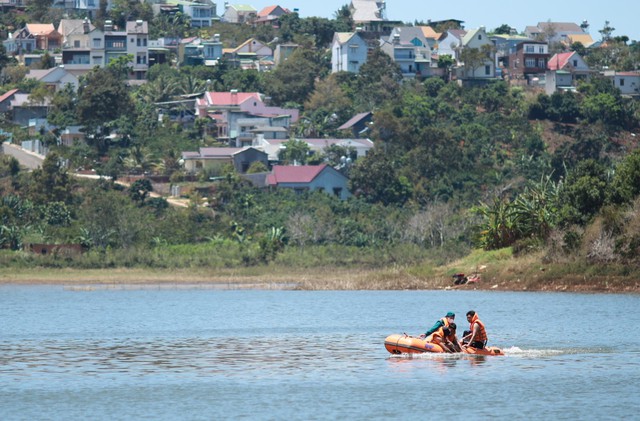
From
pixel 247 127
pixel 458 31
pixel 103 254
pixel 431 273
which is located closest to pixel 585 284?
pixel 431 273

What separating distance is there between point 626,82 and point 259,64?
4760 centimetres

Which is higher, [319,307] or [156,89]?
[156,89]

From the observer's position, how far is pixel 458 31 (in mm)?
194875

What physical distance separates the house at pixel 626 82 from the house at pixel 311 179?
52.7 m

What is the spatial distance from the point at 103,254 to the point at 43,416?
65731 millimetres

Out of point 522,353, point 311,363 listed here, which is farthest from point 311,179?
point 311,363

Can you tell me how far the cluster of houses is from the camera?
14275 centimetres

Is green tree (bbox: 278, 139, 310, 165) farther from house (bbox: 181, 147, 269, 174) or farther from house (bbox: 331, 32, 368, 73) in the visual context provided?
house (bbox: 331, 32, 368, 73)

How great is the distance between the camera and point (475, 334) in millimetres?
50000

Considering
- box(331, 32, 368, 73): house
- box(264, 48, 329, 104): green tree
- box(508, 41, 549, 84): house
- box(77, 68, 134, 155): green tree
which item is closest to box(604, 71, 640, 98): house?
box(508, 41, 549, 84): house

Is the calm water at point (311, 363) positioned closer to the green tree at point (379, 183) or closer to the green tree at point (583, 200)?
the green tree at point (583, 200)

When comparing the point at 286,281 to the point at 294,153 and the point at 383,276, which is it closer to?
the point at 383,276

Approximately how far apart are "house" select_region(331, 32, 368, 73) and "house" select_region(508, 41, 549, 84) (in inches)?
794

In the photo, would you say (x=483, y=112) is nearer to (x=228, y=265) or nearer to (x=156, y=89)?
(x=156, y=89)
